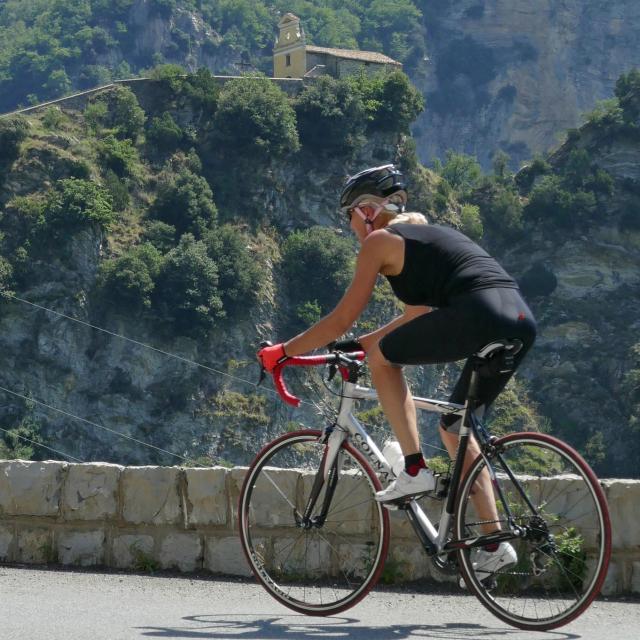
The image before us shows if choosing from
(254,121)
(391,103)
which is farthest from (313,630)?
(391,103)

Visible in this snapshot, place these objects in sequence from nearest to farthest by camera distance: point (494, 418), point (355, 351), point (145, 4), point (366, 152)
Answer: point (355, 351) < point (494, 418) < point (366, 152) < point (145, 4)

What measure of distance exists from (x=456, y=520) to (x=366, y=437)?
525 millimetres

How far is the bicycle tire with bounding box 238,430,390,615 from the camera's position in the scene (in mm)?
5328

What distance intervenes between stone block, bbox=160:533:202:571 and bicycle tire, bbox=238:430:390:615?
0.79 metres

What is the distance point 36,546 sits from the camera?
6.86 meters

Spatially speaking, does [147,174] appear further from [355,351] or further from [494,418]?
[355,351]

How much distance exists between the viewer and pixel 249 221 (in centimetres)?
7844

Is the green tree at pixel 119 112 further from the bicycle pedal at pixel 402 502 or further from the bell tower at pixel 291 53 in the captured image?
the bicycle pedal at pixel 402 502

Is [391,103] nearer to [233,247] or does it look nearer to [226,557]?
[233,247]

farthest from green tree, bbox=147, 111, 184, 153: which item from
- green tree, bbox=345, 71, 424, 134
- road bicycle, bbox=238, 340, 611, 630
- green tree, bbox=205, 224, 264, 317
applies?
road bicycle, bbox=238, 340, 611, 630

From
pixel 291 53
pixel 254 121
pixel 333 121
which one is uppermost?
pixel 291 53

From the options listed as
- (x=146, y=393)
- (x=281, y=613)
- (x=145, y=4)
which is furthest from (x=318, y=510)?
(x=145, y=4)

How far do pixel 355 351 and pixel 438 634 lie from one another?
1.15 meters

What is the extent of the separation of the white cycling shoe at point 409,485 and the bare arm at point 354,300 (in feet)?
2.01
